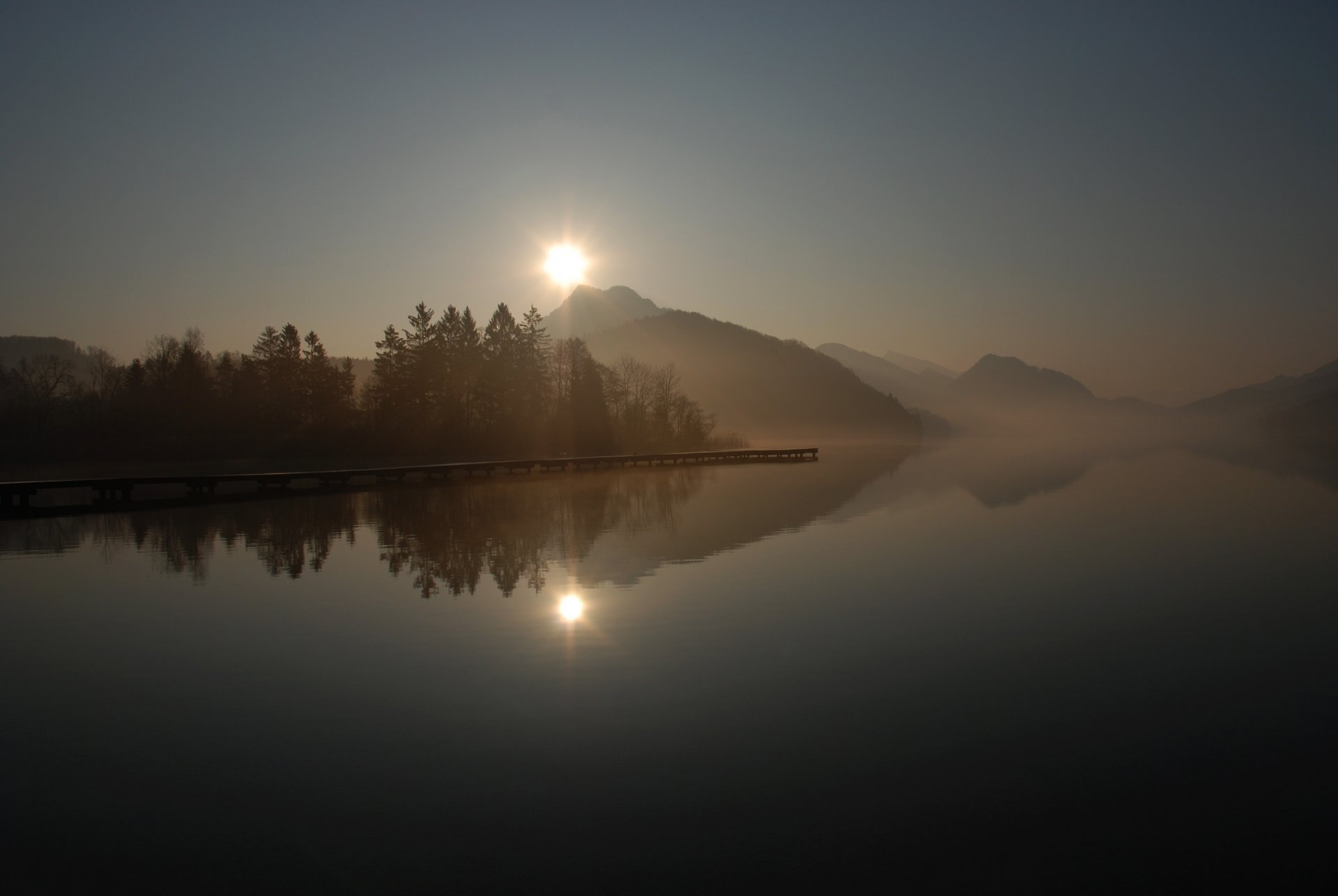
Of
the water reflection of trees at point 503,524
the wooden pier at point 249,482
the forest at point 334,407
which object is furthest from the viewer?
the forest at point 334,407

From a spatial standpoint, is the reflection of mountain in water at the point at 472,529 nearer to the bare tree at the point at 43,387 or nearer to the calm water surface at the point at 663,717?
the calm water surface at the point at 663,717

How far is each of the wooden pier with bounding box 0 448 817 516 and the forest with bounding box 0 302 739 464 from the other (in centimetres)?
1188

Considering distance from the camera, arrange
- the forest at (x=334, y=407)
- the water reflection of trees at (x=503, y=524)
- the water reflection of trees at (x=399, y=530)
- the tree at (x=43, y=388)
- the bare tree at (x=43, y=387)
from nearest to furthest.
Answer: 1. the water reflection of trees at (x=503, y=524)
2. the water reflection of trees at (x=399, y=530)
3. the forest at (x=334, y=407)
4. the tree at (x=43, y=388)
5. the bare tree at (x=43, y=387)

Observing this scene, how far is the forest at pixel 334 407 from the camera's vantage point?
6931 cm

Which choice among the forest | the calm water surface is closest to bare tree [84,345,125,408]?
the forest

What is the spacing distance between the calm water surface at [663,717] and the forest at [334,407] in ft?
165

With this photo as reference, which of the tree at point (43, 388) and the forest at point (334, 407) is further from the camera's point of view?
the tree at point (43, 388)

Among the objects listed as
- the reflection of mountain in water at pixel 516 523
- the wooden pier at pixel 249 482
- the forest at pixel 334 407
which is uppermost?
the forest at pixel 334 407

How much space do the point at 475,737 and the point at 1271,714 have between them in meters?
8.98

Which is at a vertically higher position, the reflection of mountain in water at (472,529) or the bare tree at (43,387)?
the bare tree at (43,387)

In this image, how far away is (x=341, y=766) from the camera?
8047 millimetres

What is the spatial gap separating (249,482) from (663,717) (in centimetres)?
4796

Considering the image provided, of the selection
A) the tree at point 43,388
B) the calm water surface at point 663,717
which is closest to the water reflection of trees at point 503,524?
the calm water surface at point 663,717

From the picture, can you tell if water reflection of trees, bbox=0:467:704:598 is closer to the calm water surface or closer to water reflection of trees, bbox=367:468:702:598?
water reflection of trees, bbox=367:468:702:598
